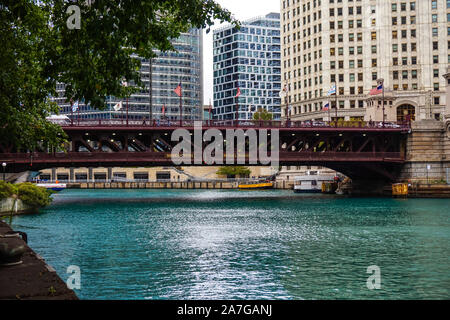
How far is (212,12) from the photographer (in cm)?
1783

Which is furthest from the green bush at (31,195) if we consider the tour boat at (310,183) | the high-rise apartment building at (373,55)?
the high-rise apartment building at (373,55)

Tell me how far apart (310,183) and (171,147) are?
4514 centimetres

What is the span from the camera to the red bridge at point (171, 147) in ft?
270

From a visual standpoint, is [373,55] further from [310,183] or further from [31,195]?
[31,195]

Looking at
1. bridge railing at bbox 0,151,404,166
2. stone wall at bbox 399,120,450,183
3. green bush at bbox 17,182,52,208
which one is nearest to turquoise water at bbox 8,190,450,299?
green bush at bbox 17,182,52,208

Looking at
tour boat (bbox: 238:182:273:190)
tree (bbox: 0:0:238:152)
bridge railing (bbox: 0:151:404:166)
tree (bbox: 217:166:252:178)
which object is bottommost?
tour boat (bbox: 238:182:273:190)

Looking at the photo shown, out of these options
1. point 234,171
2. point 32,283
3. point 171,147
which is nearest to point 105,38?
point 32,283

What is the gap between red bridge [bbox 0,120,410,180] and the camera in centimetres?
8231

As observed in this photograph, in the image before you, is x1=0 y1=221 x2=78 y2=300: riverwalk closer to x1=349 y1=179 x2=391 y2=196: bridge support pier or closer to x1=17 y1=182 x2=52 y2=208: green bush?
x1=17 y1=182 x2=52 y2=208: green bush

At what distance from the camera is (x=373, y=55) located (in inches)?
5679

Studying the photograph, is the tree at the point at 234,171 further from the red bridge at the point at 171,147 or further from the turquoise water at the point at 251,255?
the turquoise water at the point at 251,255

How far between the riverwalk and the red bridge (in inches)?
2423
